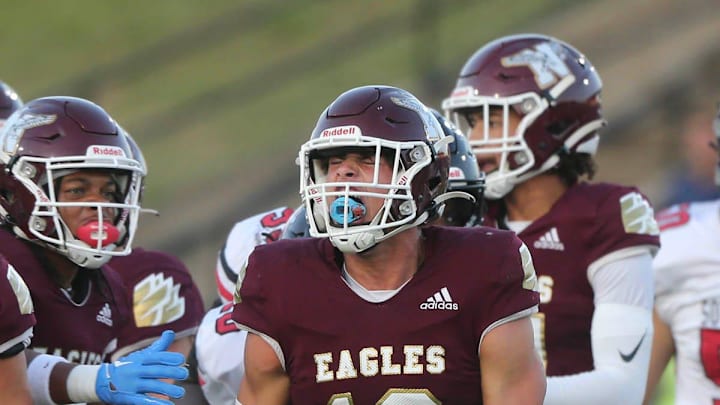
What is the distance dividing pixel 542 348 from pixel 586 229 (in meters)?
0.39

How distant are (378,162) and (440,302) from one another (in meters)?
0.36

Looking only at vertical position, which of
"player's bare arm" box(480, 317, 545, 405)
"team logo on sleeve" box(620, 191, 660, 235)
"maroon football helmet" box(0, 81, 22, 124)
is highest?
"maroon football helmet" box(0, 81, 22, 124)

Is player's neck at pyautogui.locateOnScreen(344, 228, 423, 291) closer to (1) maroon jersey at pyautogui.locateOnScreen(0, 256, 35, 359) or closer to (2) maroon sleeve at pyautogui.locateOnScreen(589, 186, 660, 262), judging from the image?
(1) maroon jersey at pyautogui.locateOnScreen(0, 256, 35, 359)

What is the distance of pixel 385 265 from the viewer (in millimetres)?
3490

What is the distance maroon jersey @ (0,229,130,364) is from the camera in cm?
396

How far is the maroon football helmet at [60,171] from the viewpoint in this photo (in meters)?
3.92

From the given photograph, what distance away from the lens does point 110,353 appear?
4.29 m

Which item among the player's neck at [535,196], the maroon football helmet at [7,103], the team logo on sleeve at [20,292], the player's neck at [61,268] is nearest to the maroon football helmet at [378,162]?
the team logo on sleeve at [20,292]

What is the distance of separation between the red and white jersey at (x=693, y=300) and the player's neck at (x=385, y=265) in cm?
143

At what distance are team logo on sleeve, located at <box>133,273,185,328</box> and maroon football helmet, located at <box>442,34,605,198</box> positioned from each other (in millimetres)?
1051

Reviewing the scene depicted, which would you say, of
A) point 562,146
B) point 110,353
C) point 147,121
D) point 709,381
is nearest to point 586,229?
point 562,146

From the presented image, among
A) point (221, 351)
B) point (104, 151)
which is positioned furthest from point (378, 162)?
point (221, 351)

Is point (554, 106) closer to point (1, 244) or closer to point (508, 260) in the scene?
point (508, 260)

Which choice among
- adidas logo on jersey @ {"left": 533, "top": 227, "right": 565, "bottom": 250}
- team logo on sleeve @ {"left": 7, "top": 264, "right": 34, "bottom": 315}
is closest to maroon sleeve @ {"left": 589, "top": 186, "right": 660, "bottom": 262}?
adidas logo on jersey @ {"left": 533, "top": 227, "right": 565, "bottom": 250}
